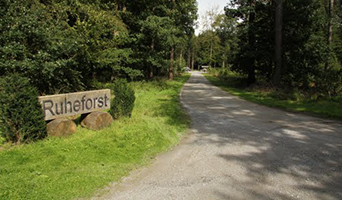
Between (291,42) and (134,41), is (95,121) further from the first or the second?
(291,42)

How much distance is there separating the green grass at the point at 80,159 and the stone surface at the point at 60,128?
0.19m

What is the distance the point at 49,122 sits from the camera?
597 centimetres

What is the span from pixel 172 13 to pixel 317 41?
13670 millimetres

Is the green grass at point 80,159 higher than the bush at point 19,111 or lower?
lower

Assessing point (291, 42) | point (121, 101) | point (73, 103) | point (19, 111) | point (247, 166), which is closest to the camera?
point (247, 166)

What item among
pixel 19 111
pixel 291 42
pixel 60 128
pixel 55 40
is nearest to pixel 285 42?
pixel 291 42

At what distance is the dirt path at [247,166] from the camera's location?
355 cm

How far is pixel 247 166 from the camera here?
4477 mm

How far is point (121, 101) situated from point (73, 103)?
1797mm

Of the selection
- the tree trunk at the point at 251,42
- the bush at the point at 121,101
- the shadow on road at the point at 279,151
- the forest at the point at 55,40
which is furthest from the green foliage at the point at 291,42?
the bush at the point at 121,101

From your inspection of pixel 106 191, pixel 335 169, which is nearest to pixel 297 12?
pixel 335 169

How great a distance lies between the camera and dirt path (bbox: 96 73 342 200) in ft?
11.6

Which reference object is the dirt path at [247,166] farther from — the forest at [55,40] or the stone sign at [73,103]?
the forest at [55,40]

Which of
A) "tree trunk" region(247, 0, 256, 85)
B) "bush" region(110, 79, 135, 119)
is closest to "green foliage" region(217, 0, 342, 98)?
"tree trunk" region(247, 0, 256, 85)
